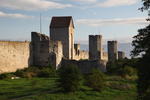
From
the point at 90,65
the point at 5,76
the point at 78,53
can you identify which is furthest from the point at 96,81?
the point at 78,53

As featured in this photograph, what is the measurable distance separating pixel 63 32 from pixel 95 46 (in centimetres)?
1011

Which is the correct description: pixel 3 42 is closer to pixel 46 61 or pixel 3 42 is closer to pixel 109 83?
pixel 46 61

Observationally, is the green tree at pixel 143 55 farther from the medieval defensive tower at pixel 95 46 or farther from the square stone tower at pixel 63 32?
the medieval defensive tower at pixel 95 46

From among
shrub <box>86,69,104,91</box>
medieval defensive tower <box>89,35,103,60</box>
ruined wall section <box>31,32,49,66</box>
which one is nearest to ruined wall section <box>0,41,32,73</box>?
ruined wall section <box>31,32,49,66</box>

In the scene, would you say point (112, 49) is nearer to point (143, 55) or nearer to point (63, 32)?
point (63, 32)

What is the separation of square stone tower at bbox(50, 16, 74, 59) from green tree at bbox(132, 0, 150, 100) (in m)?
31.5

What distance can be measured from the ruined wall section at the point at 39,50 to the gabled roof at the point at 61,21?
4853 millimetres

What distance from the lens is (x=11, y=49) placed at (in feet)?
143

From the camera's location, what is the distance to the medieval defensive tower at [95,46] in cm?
6131

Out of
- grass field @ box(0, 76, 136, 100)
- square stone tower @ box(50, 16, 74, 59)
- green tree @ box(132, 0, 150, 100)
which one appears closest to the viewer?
green tree @ box(132, 0, 150, 100)

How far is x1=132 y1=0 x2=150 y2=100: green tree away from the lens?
20141 millimetres

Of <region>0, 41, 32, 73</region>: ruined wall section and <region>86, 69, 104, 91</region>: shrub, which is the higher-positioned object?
<region>0, 41, 32, 73</region>: ruined wall section

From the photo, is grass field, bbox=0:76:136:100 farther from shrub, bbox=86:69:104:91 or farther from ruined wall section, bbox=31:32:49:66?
ruined wall section, bbox=31:32:49:66

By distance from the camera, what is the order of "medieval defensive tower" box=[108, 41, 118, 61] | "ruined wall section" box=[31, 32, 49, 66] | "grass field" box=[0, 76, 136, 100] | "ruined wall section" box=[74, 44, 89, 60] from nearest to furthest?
"grass field" box=[0, 76, 136, 100] → "ruined wall section" box=[31, 32, 49, 66] → "ruined wall section" box=[74, 44, 89, 60] → "medieval defensive tower" box=[108, 41, 118, 61]
